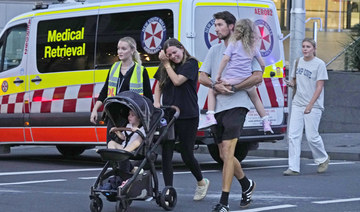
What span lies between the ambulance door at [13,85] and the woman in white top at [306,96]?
13.5 feet

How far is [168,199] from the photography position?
7.97 m

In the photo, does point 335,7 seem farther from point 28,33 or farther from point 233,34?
point 233,34

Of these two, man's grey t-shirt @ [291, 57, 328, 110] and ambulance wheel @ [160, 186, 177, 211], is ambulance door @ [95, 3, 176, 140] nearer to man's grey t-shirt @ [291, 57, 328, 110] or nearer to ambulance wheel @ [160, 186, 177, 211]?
man's grey t-shirt @ [291, 57, 328, 110]

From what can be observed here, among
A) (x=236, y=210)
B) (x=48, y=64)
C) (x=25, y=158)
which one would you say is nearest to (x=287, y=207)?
(x=236, y=210)

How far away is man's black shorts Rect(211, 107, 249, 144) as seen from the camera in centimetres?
778

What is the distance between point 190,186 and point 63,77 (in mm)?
3488

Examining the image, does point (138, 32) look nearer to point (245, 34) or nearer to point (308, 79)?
point (308, 79)

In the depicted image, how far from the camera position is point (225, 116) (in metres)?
7.85

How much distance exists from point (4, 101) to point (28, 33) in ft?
3.58

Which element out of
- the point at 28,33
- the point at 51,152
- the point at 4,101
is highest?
the point at 28,33

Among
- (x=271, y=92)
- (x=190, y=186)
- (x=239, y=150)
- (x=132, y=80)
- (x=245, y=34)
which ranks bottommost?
(x=190, y=186)

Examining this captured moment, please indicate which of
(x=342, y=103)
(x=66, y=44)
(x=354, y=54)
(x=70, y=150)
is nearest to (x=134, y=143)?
(x=66, y=44)

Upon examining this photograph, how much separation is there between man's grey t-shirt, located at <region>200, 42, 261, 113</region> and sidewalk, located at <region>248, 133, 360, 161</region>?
20.1 ft

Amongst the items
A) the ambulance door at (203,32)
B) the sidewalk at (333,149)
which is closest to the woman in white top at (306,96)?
the ambulance door at (203,32)
